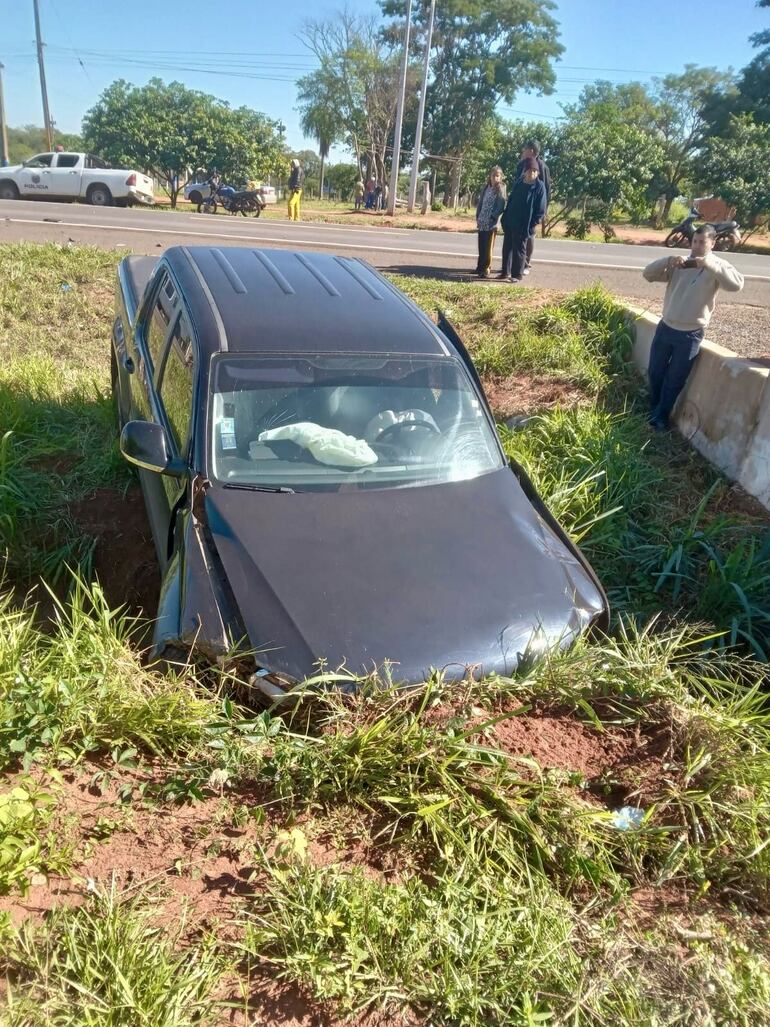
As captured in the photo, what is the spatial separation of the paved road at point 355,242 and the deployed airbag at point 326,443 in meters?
7.75

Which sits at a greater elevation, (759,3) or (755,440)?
(759,3)

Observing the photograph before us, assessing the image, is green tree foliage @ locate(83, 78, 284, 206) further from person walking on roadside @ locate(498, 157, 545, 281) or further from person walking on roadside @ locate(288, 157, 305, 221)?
person walking on roadside @ locate(498, 157, 545, 281)

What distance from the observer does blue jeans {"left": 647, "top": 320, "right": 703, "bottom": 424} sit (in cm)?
588

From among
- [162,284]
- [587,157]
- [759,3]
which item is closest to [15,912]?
[162,284]

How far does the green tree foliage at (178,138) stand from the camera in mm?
33125

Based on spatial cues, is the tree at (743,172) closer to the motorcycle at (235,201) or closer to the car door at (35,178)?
the motorcycle at (235,201)

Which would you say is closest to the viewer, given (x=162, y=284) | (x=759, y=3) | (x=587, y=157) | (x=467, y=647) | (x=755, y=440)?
(x=467, y=647)

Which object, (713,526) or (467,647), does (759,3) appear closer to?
(713,526)

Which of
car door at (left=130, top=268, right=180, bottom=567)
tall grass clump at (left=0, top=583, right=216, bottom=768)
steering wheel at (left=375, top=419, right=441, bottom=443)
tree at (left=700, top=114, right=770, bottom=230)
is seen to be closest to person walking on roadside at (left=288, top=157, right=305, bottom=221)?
tree at (left=700, top=114, right=770, bottom=230)

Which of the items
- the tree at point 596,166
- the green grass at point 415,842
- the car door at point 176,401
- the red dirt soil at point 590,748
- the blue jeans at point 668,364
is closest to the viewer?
the green grass at point 415,842

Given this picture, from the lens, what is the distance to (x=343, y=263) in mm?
4609

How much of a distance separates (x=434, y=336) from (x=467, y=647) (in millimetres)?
1826

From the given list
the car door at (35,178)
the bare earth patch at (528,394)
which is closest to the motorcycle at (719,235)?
the bare earth patch at (528,394)

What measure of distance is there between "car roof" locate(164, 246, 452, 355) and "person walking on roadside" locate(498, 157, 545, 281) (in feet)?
19.5
